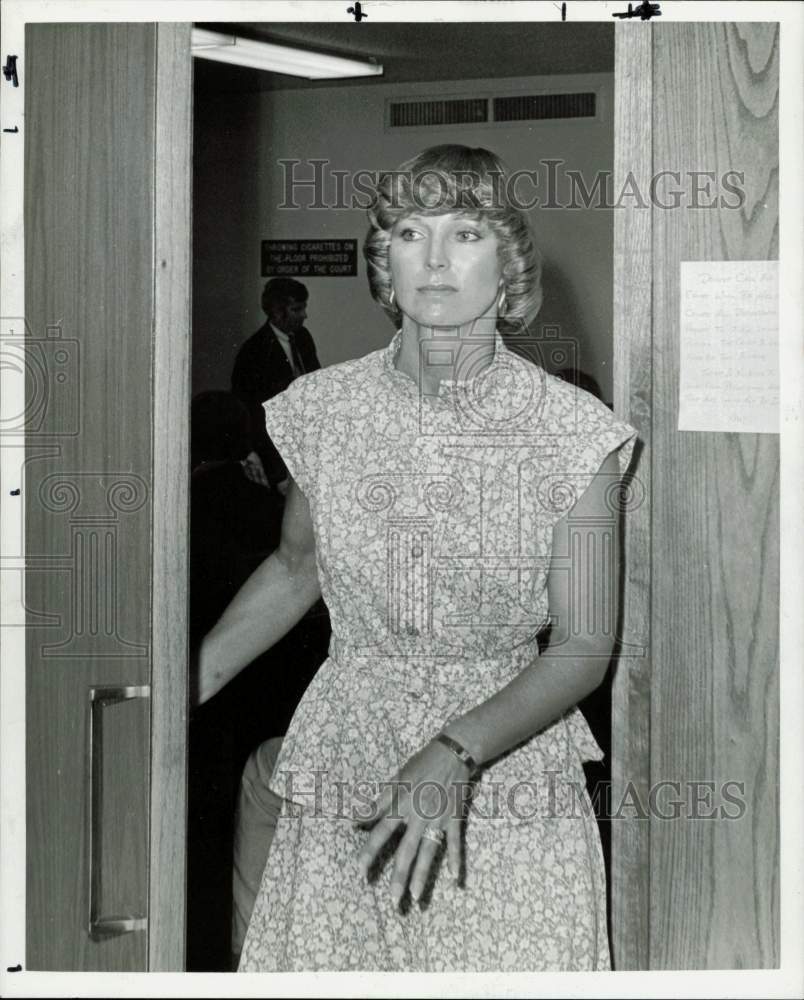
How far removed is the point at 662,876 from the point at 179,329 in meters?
0.96

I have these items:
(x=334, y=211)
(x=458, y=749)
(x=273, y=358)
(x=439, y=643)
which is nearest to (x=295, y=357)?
(x=273, y=358)

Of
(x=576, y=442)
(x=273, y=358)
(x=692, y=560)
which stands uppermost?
(x=273, y=358)

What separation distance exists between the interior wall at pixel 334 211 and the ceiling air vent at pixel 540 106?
0.03 feet

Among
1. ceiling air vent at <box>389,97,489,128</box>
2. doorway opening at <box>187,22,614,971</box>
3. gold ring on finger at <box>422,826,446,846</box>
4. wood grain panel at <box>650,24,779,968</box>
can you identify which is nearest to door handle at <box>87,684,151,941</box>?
doorway opening at <box>187,22,614,971</box>

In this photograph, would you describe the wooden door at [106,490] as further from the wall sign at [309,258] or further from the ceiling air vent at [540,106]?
the ceiling air vent at [540,106]

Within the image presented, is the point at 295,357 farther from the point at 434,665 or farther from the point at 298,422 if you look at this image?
the point at 434,665

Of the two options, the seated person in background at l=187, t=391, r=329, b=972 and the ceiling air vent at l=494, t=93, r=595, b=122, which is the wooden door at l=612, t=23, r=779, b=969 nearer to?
the ceiling air vent at l=494, t=93, r=595, b=122

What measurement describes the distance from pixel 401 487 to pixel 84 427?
0.42m

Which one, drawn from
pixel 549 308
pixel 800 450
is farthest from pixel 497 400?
pixel 800 450

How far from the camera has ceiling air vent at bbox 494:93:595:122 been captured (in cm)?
142

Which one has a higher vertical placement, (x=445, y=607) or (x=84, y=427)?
(x=84, y=427)

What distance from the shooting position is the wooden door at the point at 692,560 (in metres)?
1.44

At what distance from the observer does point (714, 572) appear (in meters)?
1.48

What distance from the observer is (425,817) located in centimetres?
141
